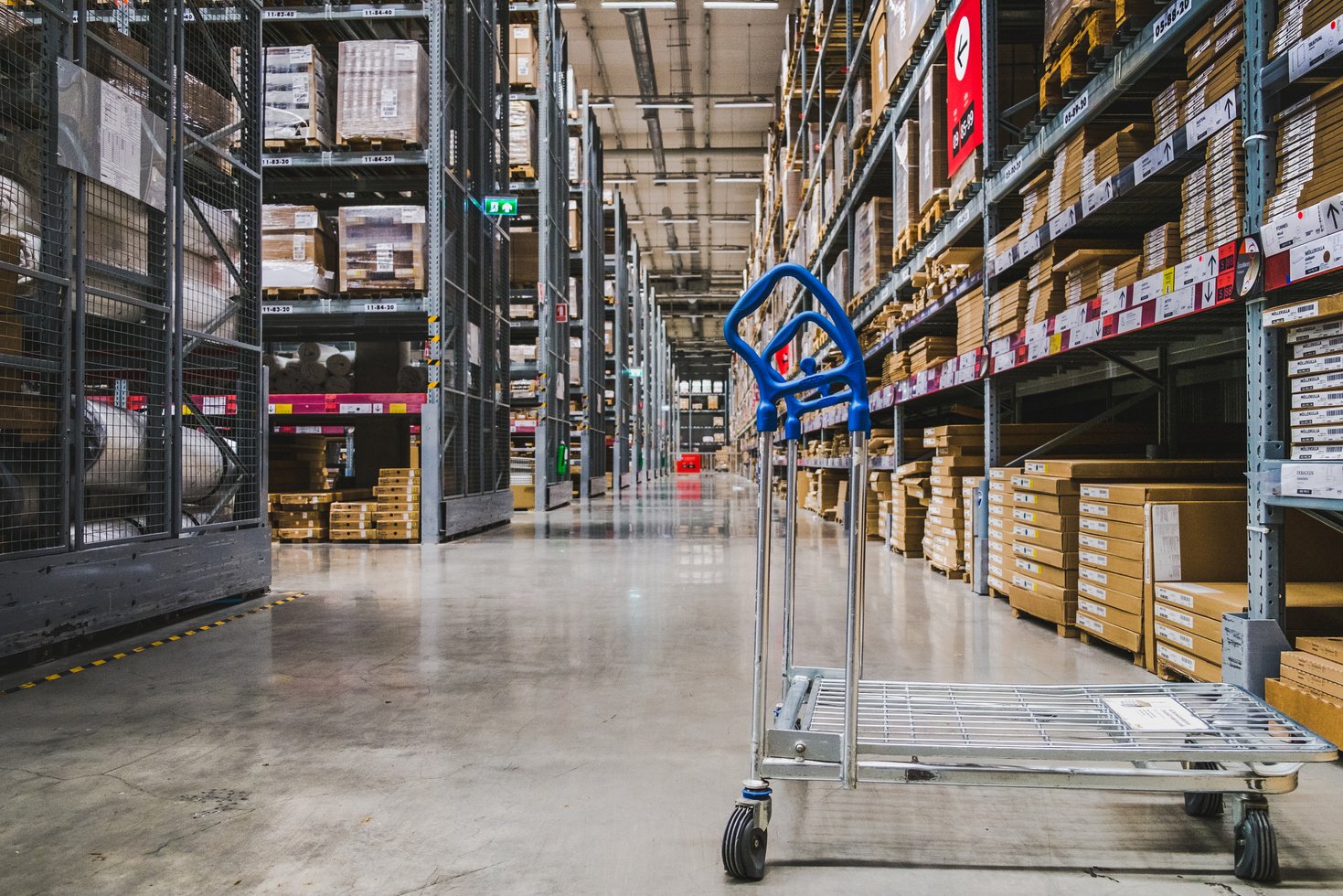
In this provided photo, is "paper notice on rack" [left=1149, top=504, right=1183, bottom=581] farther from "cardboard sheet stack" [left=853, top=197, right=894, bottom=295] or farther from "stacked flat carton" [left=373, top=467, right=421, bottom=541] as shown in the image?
"stacked flat carton" [left=373, top=467, right=421, bottom=541]

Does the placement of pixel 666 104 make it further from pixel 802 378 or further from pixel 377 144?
pixel 802 378

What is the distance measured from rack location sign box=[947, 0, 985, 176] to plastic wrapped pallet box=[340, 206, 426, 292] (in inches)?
218

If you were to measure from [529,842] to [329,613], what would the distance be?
3512mm

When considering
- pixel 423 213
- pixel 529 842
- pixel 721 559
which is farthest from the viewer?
pixel 423 213

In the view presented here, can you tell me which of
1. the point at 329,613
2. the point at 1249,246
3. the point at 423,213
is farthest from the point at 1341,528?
the point at 423,213

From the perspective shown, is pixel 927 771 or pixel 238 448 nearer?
pixel 927 771

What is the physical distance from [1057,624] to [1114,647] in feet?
1.29

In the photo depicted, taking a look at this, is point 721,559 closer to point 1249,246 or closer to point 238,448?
point 238,448

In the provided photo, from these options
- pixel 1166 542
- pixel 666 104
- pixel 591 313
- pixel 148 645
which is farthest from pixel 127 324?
pixel 666 104

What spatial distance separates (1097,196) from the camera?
13.2ft

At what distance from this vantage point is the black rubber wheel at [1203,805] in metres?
2.16

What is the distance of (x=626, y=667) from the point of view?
12.2 ft

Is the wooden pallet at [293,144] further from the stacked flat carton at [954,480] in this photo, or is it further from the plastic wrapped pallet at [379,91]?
the stacked flat carton at [954,480]

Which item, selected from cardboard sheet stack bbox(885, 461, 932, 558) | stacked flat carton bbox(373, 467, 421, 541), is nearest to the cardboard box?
cardboard sheet stack bbox(885, 461, 932, 558)
